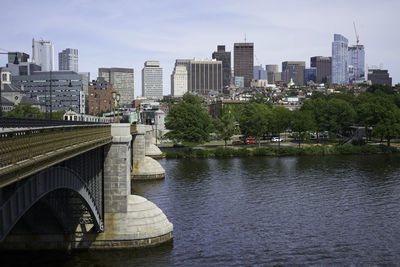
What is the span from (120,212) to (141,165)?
39353 mm

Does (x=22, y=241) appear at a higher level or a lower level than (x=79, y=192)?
lower

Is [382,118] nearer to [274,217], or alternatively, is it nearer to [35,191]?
[274,217]

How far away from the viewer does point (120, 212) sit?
118 ft

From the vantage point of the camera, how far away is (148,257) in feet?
113

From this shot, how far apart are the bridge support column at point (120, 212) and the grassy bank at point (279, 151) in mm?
66066

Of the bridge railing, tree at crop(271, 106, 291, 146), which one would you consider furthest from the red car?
the bridge railing

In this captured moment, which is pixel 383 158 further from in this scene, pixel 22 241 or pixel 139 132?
pixel 22 241

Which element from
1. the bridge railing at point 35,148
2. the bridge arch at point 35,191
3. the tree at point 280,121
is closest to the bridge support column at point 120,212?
the bridge arch at point 35,191

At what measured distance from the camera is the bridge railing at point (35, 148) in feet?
52.9

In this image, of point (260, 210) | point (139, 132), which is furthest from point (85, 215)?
point (139, 132)

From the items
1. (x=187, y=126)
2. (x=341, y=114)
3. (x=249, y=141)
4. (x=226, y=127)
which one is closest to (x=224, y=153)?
(x=187, y=126)

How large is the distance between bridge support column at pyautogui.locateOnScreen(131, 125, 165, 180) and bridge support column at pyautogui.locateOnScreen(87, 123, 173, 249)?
36.5 metres

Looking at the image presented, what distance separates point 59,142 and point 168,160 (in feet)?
250

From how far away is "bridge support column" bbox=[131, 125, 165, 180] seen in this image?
73.4 metres
